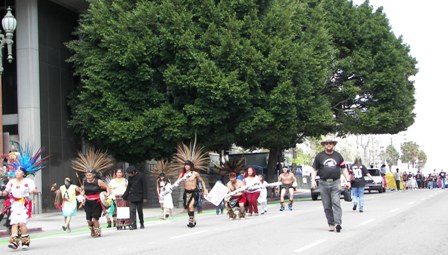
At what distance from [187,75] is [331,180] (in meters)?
17.5

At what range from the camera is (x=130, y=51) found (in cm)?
3100

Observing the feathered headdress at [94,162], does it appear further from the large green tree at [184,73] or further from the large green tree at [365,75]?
the large green tree at [365,75]

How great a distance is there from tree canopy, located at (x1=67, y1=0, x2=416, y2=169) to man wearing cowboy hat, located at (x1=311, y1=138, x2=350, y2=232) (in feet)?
51.9

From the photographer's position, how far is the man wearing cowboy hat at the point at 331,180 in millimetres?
14930

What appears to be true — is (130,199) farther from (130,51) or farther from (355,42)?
(355,42)

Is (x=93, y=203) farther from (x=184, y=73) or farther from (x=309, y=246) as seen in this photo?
(x=184, y=73)

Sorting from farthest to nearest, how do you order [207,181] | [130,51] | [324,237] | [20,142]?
1. [207,181]
2. [20,142]
3. [130,51]
4. [324,237]

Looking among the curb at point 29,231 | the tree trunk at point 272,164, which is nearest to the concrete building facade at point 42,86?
the curb at point 29,231

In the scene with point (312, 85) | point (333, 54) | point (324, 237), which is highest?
point (333, 54)

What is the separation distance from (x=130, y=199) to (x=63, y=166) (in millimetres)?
17685

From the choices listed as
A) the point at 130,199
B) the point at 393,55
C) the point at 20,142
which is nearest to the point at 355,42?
the point at 393,55

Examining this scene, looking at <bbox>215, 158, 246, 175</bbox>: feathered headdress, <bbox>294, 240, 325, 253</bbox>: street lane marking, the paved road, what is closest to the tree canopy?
<bbox>215, 158, 246, 175</bbox>: feathered headdress

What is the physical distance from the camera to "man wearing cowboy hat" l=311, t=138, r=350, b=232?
49.0 ft

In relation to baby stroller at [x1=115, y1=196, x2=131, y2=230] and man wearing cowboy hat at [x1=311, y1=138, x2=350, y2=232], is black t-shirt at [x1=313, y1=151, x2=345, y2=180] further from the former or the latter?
baby stroller at [x1=115, y1=196, x2=131, y2=230]
